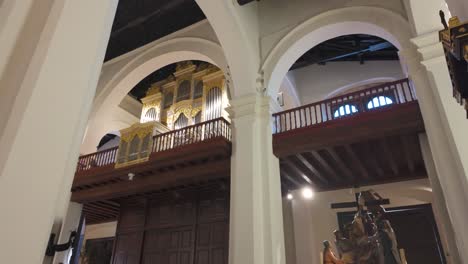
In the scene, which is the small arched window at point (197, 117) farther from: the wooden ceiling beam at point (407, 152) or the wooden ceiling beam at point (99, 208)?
the wooden ceiling beam at point (407, 152)

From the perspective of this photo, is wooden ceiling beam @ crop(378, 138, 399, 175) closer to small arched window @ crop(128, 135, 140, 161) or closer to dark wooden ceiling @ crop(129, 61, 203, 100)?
small arched window @ crop(128, 135, 140, 161)

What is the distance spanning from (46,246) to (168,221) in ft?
25.9

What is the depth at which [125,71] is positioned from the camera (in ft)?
34.1

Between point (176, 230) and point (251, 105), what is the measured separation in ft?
14.6

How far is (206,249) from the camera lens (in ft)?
27.7

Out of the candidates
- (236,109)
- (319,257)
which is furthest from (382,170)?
(236,109)

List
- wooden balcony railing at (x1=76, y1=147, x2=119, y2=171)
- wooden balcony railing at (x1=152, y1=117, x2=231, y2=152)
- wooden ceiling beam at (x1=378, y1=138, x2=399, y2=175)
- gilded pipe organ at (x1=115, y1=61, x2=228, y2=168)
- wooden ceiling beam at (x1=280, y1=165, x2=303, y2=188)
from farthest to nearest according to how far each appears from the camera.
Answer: wooden balcony railing at (x1=76, y1=147, x2=119, y2=171) < gilded pipe organ at (x1=115, y1=61, x2=228, y2=168) < wooden ceiling beam at (x1=280, y1=165, x2=303, y2=188) < wooden balcony railing at (x1=152, y1=117, x2=231, y2=152) < wooden ceiling beam at (x1=378, y1=138, x2=399, y2=175)

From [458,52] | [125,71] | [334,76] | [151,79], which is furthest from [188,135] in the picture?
[458,52]

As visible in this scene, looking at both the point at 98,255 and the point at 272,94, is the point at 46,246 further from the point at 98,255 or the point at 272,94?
the point at 98,255

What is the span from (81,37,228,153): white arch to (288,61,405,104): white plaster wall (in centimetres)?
408

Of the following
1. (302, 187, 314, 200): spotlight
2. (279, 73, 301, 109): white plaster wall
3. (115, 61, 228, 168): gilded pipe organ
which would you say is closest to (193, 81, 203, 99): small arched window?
(115, 61, 228, 168): gilded pipe organ

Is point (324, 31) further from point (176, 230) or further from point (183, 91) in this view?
point (176, 230)

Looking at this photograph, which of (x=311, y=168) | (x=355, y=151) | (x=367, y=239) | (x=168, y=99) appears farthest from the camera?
(x=168, y=99)

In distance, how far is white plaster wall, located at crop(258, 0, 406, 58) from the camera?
7.61m
